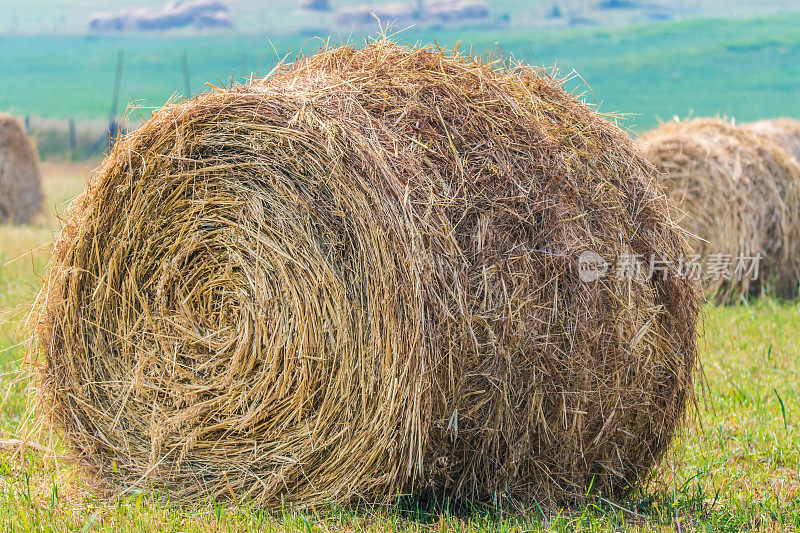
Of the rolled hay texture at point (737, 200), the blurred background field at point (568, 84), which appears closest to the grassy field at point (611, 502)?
the blurred background field at point (568, 84)

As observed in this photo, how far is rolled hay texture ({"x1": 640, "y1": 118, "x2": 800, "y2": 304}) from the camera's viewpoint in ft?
29.2

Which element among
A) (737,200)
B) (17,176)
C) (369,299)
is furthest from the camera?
(17,176)

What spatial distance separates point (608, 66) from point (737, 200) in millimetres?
43244

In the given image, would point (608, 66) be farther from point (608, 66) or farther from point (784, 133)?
point (784, 133)

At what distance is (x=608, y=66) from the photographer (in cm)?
4978

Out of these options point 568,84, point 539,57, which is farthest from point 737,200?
point 539,57

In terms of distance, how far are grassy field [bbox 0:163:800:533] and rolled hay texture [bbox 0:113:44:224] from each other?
37.6ft

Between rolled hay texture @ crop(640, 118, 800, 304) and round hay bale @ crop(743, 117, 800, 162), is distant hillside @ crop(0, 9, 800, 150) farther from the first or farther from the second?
rolled hay texture @ crop(640, 118, 800, 304)

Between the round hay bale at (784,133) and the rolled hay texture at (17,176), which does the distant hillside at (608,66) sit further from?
the round hay bale at (784,133)

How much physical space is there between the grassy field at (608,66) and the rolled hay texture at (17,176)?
1988cm

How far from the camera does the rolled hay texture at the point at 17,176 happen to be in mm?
16281

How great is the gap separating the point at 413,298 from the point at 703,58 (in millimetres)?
51423

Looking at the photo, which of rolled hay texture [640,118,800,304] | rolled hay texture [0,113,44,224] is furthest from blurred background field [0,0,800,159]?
rolled hay texture [640,118,800,304]

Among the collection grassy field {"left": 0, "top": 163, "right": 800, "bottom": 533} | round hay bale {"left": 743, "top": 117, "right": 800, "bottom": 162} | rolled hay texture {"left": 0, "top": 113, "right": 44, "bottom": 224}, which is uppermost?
round hay bale {"left": 743, "top": 117, "right": 800, "bottom": 162}
